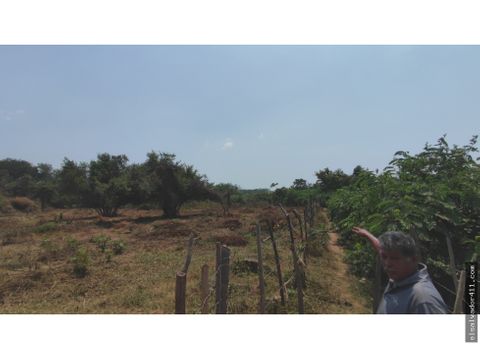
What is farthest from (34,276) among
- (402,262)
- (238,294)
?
(402,262)

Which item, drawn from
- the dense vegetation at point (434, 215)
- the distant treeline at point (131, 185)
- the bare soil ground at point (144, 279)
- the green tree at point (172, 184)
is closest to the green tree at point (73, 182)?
the distant treeline at point (131, 185)

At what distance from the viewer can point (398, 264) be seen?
2.16 meters

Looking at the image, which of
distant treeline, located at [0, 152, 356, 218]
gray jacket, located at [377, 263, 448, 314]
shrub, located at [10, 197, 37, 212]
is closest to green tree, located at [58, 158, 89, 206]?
distant treeline, located at [0, 152, 356, 218]

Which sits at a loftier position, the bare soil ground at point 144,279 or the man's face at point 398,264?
the man's face at point 398,264

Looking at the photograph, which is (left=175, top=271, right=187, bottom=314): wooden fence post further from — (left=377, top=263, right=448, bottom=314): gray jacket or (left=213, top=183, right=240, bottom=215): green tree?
(left=213, top=183, right=240, bottom=215): green tree

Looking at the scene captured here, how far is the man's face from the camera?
2145mm

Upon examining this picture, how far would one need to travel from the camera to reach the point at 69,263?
33.7ft

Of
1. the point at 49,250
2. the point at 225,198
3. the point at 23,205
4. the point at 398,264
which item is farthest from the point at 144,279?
the point at 23,205

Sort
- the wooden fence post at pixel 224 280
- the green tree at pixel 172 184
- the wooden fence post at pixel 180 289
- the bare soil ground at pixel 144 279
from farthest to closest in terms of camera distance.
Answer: the green tree at pixel 172 184 < the bare soil ground at pixel 144 279 < the wooden fence post at pixel 224 280 < the wooden fence post at pixel 180 289

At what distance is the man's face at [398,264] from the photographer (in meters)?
2.14

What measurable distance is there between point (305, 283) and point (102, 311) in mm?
4366

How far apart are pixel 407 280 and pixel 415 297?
0.12 metres

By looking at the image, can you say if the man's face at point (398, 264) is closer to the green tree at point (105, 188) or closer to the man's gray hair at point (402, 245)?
the man's gray hair at point (402, 245)

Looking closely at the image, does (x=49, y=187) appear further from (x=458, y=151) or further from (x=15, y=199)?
(x=458, y=151)
